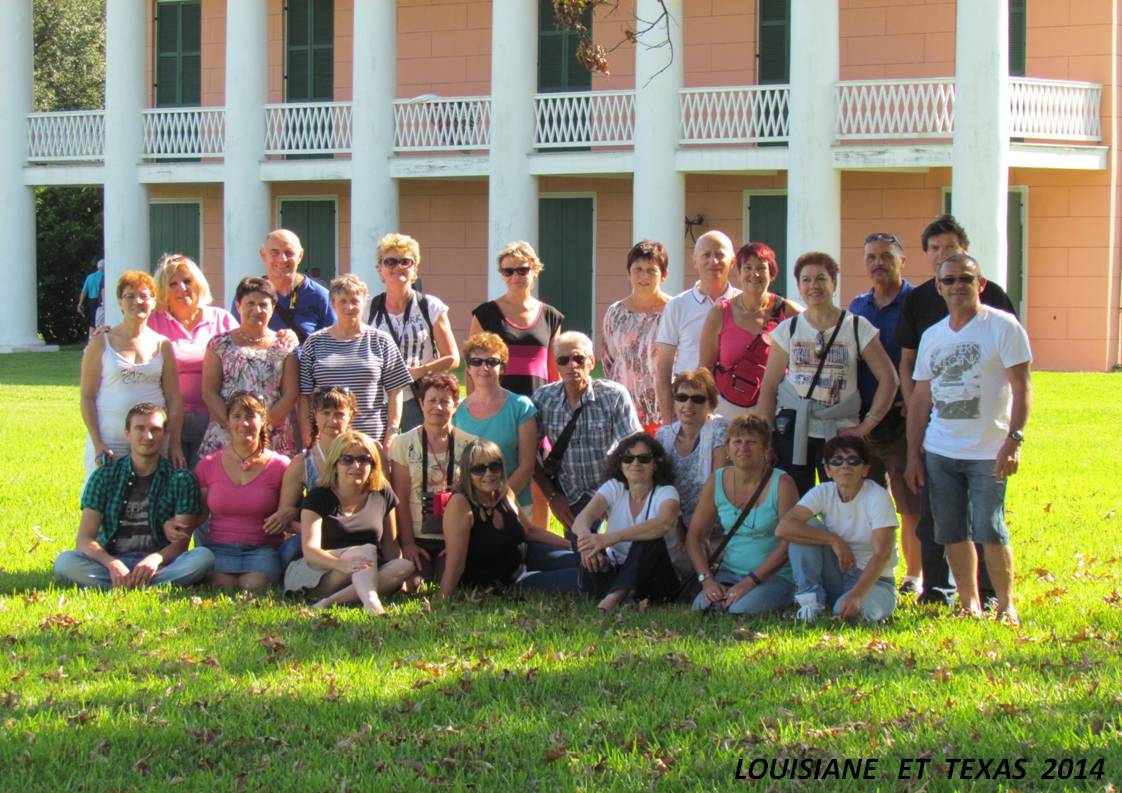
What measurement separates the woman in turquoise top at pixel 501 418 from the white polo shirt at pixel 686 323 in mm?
883

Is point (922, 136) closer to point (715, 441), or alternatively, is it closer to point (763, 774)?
point (715, 441)

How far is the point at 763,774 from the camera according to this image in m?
5.05

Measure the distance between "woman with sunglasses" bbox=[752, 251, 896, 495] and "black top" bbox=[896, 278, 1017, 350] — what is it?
142 mm

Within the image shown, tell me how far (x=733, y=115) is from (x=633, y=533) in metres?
14.9

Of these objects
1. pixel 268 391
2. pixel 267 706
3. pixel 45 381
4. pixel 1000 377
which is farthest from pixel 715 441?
pixel 45 381

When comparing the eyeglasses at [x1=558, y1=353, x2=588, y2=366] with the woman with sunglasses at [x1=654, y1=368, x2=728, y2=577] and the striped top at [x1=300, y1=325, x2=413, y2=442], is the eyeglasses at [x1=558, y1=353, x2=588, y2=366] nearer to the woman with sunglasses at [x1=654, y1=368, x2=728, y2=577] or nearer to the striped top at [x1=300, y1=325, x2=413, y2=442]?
the woman with sunglasses at [x1=654, y1=368, x2=728, y2=577]

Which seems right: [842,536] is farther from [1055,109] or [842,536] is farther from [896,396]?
[1055,109]

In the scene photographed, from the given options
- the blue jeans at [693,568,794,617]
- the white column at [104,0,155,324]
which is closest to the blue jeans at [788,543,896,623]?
the blue jeans at [693,568,794,617]

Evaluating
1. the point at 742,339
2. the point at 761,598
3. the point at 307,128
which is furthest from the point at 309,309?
the point at 307,128

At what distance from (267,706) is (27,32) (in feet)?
77.0

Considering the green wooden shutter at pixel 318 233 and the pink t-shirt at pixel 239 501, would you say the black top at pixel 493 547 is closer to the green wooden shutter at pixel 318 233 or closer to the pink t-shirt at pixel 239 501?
the pink t-shirt at pixel 239 501

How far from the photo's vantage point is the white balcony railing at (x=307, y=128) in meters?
24.0

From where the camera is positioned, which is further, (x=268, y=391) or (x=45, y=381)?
(x=45, y=381)

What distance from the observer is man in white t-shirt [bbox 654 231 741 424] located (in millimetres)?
8555
